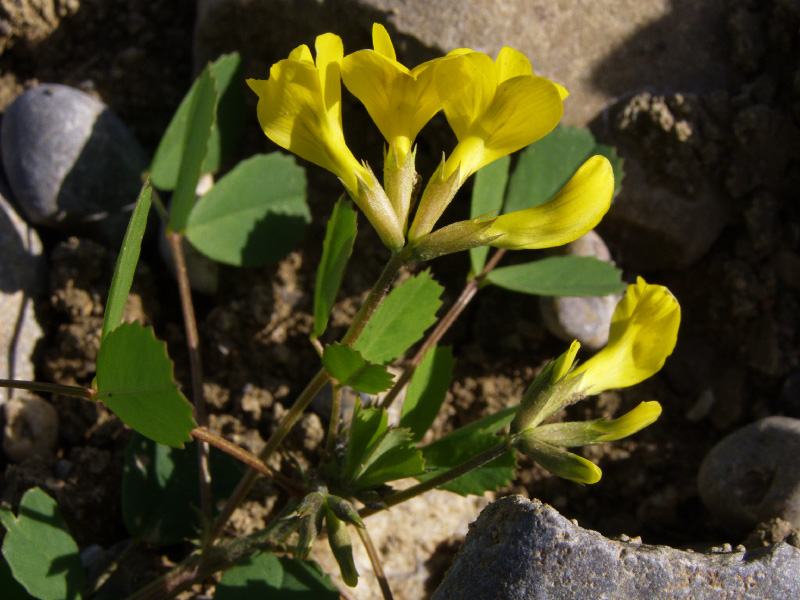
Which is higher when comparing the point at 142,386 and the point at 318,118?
the point at 318,118

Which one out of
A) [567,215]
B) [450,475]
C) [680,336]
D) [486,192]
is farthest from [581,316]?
[567,215]

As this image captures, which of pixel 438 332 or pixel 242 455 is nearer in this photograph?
pixel 242 455

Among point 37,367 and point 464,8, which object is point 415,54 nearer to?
point 464,8

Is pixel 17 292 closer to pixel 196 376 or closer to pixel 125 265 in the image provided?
pixel 196 376

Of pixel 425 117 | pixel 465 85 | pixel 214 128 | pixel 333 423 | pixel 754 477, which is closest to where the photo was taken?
pixel 465 85

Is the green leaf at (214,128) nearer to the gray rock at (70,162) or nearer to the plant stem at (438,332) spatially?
the gray rock at (70,162)

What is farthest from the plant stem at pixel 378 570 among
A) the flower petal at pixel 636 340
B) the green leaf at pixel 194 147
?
the green leaf at pixel 194 147

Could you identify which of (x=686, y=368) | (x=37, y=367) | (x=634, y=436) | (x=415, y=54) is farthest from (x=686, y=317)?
(x=37, y=367)
